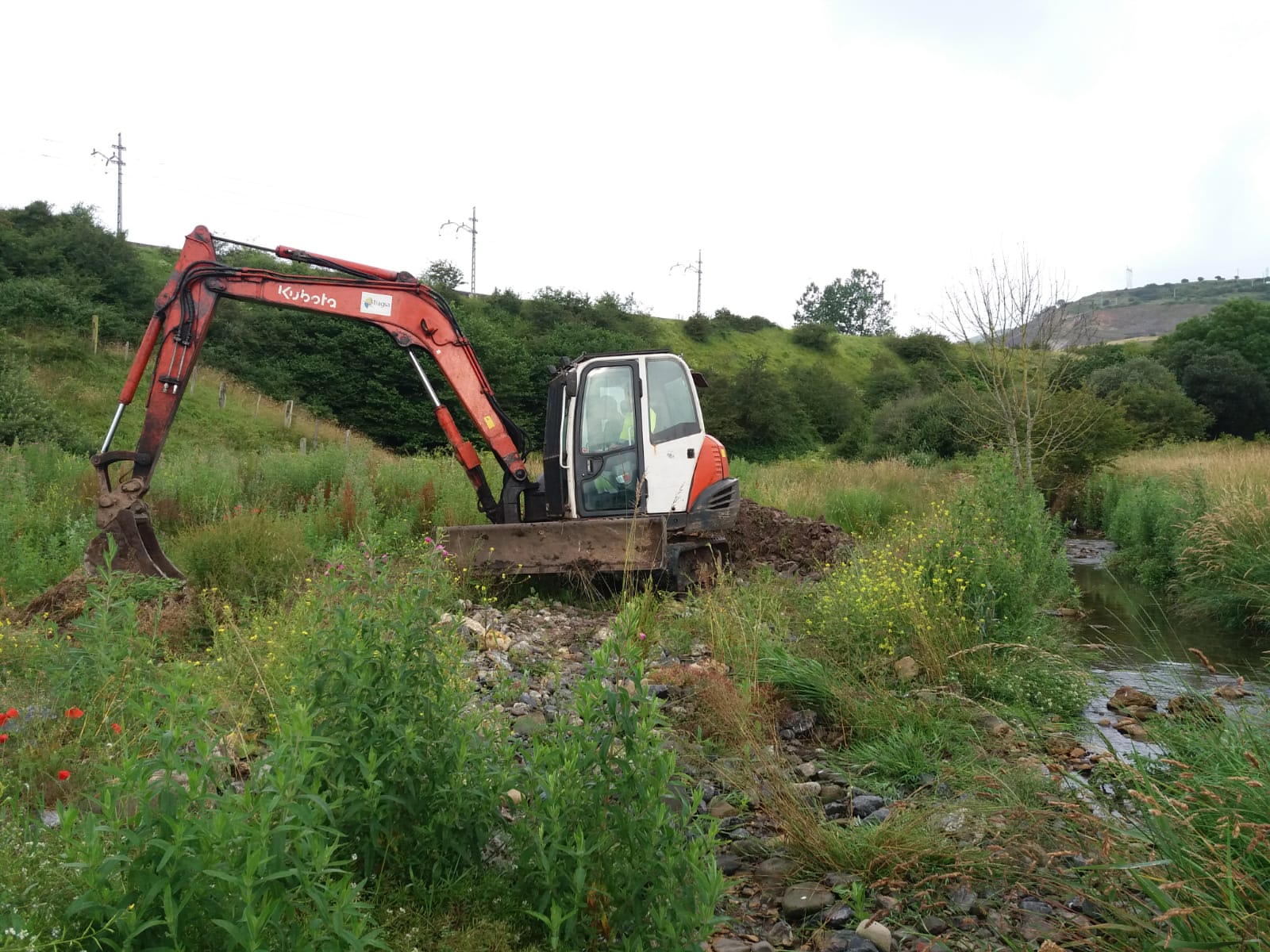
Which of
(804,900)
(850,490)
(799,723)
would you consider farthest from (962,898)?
(850,490)

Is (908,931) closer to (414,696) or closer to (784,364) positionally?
(414,696)

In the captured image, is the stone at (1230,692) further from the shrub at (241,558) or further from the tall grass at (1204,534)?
the shrub at (241,558)

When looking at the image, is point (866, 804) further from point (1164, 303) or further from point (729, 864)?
point (1164, 303)

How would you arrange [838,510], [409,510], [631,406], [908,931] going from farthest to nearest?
[838,510] < [409,510] < [631,406] < [908,931]

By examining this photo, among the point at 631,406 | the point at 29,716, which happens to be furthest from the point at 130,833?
the point at 631,406

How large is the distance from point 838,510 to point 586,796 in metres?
13.7

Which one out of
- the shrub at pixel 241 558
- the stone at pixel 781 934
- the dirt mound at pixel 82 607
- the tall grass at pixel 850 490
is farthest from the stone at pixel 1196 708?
the tall grass at pixel 850 490

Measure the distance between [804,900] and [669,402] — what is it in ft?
20.3

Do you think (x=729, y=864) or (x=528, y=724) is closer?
(x=729, y=864)

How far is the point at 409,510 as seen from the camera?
1074 centimetres

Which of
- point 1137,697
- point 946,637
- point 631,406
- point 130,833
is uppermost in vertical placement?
point 631,406

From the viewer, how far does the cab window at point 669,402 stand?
914 centimetres

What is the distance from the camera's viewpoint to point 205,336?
8.27 m

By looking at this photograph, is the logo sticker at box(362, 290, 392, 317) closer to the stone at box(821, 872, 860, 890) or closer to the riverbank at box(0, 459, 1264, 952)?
the riverbank at box(0, 459, 1264, 952)
